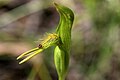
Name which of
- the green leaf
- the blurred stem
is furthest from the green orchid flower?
the blurred stem

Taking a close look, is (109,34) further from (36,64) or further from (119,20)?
(36,64)

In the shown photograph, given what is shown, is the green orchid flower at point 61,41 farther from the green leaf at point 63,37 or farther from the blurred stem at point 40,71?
the blurred stem at point 40,71

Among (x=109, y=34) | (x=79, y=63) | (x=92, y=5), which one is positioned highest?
(x=92, y=5)

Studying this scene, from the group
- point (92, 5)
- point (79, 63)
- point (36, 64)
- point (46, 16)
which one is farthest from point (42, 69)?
point (46, 16)

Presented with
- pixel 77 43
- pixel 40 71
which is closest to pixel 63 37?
pixel 40 71

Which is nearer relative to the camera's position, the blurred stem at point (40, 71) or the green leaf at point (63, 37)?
the green leaf at point (63, 37)

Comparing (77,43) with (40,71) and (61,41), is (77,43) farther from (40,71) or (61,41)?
(61,41)

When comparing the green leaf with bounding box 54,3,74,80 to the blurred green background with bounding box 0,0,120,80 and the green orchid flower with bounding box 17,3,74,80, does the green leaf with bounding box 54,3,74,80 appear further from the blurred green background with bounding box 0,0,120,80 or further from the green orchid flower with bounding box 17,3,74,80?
the blurred green background with bounding box 0,0,120,80

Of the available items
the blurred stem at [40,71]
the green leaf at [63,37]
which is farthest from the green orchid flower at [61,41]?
the blurred stem at [40,71]
